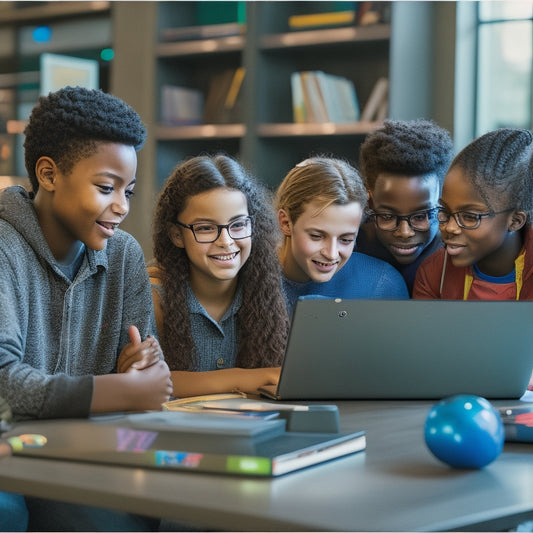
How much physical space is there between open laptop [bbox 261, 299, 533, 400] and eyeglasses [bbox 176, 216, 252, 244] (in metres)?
0.51

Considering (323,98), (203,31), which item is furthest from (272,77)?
(203,31)

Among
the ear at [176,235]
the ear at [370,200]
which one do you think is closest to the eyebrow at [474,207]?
the ear at [370,200]

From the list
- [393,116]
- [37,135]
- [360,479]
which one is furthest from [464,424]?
[393,116]

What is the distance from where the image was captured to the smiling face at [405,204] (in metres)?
2.19

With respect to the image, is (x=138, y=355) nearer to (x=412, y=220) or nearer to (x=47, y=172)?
(x=47, y=172)

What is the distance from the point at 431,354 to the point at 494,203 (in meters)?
0.63

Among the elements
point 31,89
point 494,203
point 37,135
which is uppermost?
point 31,89

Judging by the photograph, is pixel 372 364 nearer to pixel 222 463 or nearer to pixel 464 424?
pixel 464 424

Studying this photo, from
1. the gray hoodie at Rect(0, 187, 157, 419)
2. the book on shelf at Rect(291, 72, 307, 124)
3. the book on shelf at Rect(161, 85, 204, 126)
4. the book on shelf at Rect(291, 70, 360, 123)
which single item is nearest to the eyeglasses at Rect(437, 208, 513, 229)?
the gray hoodie at Rect(0, 187, 157, 419)

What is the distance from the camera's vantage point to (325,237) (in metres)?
2.02

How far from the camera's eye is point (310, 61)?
4.34 metres

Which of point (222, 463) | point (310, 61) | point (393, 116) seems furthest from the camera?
point (310, 61)

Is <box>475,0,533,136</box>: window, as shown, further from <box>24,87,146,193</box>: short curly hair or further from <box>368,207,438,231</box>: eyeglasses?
<box>24,87,146,193</box>: short curly hair

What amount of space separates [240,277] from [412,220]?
501mm
